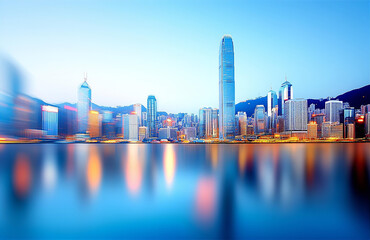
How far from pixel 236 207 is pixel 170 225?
3335 mm

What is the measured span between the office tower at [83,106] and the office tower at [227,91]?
359 ft

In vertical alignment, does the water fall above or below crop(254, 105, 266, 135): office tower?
below

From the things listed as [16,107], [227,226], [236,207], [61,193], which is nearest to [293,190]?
[236,207]

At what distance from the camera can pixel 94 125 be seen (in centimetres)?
15862

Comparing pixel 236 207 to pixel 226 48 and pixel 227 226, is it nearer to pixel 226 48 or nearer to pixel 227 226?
pixel 227 226

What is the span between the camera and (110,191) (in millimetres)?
11375

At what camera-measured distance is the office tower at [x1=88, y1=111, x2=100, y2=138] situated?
512 ft

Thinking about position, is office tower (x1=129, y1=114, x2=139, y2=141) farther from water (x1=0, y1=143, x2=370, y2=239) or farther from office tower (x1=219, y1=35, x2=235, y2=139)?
water (x1=0, y1=143, x2=370, y2=239)

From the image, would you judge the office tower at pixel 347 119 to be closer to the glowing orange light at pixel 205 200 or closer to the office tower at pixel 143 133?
the office tower at pixel 143 133

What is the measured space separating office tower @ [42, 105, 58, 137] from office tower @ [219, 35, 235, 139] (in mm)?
122297

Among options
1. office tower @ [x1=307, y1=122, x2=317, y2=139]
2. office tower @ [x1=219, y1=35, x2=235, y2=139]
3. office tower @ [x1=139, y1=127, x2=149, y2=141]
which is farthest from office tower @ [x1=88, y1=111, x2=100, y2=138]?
office tower @ [x1=307, y1=122, x2=317, y2=139]

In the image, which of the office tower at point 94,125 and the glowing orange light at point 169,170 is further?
the office tower at point 94,125

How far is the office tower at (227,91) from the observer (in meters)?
155

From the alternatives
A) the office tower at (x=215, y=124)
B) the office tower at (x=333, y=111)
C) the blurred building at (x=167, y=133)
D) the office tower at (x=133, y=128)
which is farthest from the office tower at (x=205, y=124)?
the office tower at (x=333, y=111)
